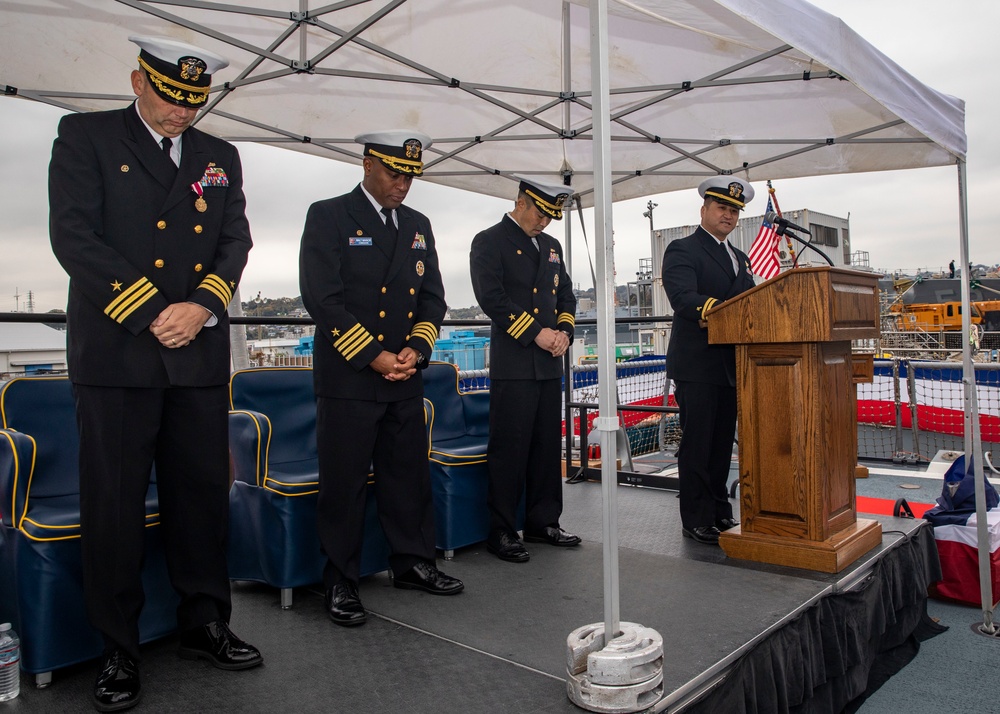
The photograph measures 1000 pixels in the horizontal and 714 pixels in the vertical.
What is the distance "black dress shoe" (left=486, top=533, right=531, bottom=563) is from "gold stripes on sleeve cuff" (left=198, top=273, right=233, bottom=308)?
1680mm

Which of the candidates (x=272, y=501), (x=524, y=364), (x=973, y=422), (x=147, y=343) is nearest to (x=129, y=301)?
(x=147, y=343)

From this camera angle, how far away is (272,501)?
2660 mm

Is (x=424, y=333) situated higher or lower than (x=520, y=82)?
lower

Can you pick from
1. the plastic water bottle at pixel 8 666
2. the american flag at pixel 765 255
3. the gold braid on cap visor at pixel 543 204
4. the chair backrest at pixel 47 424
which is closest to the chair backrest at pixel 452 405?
the gold braid on cap visor at pixel 543 204

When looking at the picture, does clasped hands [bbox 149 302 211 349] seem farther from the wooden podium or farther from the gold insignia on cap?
the wooden podium

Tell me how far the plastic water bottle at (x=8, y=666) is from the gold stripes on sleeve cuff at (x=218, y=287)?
1.04 m

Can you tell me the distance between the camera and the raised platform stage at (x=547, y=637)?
1896 millimetres

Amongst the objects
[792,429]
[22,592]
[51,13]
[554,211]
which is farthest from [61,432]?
[792,429]

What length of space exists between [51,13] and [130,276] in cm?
198

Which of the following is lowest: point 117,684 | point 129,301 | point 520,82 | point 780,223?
point 117,684

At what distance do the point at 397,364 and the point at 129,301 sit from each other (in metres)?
0.96

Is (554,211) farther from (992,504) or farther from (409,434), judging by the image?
(992,504)

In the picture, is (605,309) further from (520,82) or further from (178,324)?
(520,82)

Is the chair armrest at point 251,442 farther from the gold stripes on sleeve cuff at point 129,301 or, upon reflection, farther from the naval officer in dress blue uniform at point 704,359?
the naval officer in dress blue uniform at point 704,359
